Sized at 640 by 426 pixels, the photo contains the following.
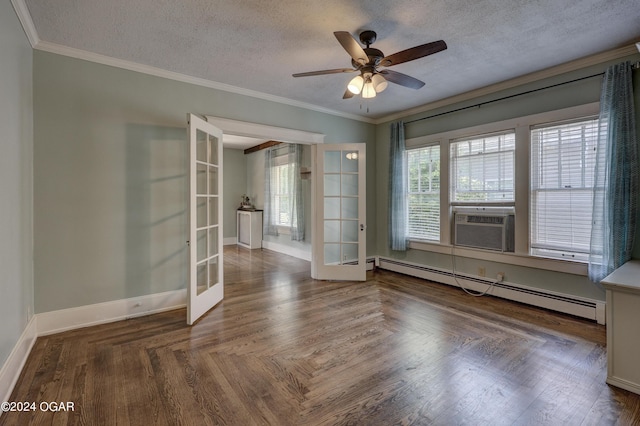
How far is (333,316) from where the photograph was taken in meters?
3.14

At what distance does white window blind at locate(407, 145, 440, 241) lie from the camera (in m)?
4.43

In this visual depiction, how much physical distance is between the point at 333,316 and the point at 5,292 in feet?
8.50

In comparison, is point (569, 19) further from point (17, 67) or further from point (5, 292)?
point (5, 292)

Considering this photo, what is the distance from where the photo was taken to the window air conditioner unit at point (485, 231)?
3.66 metres

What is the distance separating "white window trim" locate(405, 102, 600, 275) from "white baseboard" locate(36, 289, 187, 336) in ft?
11.9

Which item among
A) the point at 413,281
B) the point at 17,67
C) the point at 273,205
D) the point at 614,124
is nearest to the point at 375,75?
the point at 614,124

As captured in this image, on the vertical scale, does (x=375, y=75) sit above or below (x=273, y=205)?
above

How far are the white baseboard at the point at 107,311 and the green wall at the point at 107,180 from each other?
61mm

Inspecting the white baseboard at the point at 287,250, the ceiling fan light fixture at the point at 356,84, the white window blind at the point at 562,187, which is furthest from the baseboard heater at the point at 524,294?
the ceiling fan light fixture at the point at 356,84

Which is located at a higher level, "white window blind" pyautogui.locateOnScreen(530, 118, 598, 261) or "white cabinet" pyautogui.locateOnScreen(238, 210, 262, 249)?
"white window blind" pyautogui.locateOnScreen(530, 118, 598, 261)

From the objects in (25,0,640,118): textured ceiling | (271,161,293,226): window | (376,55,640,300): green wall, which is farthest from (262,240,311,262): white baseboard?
(25,0,640,118): textured ceiling

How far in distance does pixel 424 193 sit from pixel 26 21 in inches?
183

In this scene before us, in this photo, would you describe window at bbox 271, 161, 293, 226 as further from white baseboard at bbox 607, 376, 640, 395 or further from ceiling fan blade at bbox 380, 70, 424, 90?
white baseboard at bbox 607, 376, 640, 395

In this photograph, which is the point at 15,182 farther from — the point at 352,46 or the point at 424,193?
the point at 424,193
